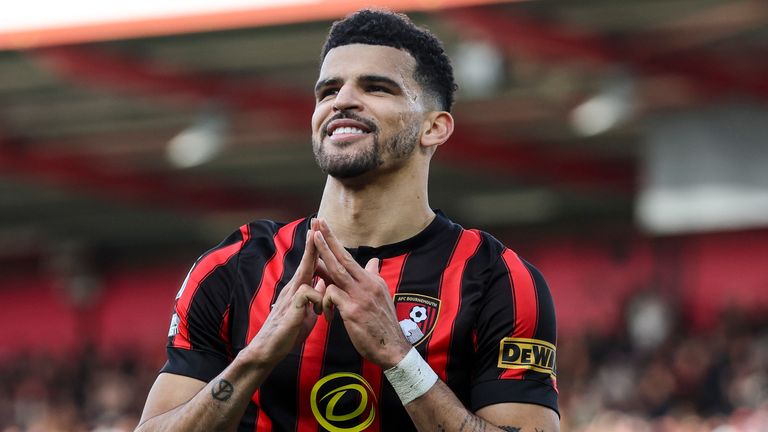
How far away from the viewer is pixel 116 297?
914 inches

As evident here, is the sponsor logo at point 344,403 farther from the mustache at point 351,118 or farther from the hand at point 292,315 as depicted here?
the mustache at point 351,118

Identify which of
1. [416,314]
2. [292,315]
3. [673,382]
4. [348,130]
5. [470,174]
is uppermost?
[470,174]

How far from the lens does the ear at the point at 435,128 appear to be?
3787 mm

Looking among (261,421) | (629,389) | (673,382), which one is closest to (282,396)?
(261,421)

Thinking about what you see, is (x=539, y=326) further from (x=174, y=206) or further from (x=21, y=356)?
(x=21, y=356)

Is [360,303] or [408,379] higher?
[360,303]

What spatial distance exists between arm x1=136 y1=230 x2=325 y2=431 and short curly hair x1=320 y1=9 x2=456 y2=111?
2.38 feet

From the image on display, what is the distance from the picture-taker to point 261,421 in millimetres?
3516

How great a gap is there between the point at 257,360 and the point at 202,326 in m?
0.38

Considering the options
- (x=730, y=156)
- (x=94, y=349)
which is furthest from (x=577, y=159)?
(x=94, y=349)

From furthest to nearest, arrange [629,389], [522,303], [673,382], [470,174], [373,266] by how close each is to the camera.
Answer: [470,174], [629,389], [673,382], [522,303], [373,266]

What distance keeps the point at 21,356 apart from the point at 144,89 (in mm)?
10269

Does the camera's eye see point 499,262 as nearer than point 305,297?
No

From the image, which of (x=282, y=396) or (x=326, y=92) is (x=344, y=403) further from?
(x=326, y=92)
